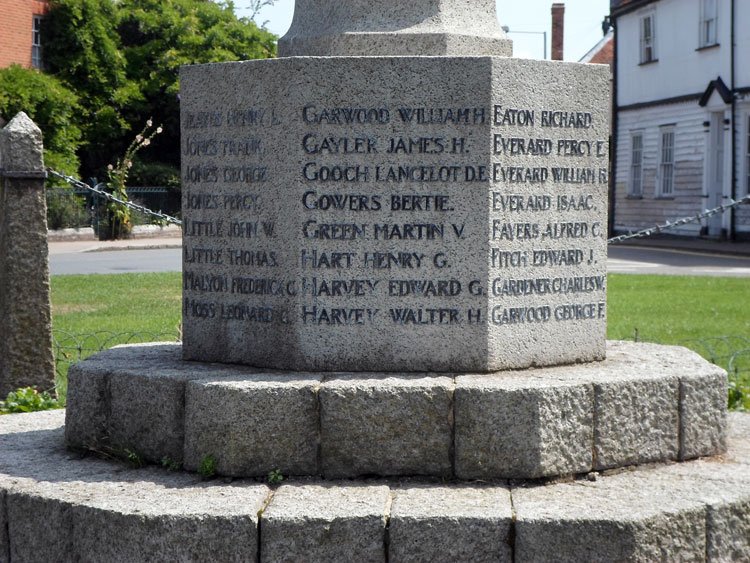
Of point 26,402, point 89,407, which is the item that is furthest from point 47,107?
point 89,407

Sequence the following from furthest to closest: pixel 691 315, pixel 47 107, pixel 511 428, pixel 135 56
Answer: pixel 135 56 < pixel 47 107 < pixel 691 315 < pixel 511 428

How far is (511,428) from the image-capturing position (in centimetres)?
429

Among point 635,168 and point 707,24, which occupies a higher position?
point 707,24

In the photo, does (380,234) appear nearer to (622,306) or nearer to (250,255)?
(250,255)

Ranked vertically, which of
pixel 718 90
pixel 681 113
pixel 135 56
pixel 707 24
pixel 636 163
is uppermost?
pixel 707 24

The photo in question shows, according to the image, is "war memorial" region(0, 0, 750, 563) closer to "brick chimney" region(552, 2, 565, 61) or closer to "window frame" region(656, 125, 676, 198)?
"window frame" region(656, 125, 676, 198)

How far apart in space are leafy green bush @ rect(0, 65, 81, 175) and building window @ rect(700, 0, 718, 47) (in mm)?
17259

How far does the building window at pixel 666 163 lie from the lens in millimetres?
31234

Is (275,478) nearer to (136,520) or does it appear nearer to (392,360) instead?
(136,520)

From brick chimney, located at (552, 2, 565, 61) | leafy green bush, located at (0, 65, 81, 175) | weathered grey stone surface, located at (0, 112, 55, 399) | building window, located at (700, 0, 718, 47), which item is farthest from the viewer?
brick chimney, located at (552, 2, 565, 61)

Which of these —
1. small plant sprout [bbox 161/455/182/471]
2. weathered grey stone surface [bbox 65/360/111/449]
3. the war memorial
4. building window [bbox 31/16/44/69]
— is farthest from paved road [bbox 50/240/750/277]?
small plant sprout [bbox 161/455/182/471]

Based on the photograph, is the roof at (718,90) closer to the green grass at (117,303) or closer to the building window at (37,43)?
the green grass at (117,303)

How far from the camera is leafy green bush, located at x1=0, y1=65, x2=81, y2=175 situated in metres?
28.5

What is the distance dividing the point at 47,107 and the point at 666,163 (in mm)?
17399
